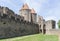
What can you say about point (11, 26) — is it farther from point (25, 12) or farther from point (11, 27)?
point (25, 12)

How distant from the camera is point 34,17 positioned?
5644 centimetres

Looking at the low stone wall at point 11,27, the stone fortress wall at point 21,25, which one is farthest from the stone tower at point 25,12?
the low stone wall at point 11,27

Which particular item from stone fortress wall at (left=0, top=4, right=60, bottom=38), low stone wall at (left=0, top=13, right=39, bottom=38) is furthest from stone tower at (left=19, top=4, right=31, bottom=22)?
low stone wall at (left=0, top=13, right=39, bottom=38)

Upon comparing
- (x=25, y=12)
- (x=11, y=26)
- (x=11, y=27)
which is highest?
(x=25, y=12)

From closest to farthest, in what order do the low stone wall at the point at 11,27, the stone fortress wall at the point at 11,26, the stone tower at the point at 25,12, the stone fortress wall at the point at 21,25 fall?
the stone fortress wall at the point at 11,26, the low stone wall at the point at 11,27, the stone fortress wall at the point at 21,25, the stone tower at the point at 25,12

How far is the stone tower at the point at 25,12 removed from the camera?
54031 mm

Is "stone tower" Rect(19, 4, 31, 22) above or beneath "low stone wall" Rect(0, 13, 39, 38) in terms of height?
above

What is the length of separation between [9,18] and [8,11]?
14.7 meters

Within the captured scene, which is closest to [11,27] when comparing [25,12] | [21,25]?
[21,25]

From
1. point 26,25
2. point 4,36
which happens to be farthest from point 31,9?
point 4,36

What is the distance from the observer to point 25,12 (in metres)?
54.2

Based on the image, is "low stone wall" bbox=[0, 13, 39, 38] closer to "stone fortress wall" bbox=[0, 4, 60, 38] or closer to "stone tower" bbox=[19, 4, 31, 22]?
"stone fortress wall" bbox=[0, 4, 60, 38]

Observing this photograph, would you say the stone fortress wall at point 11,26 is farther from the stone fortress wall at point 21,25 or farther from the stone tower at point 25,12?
the stone tower at point 25,12

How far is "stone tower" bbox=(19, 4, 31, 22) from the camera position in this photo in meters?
54.0
